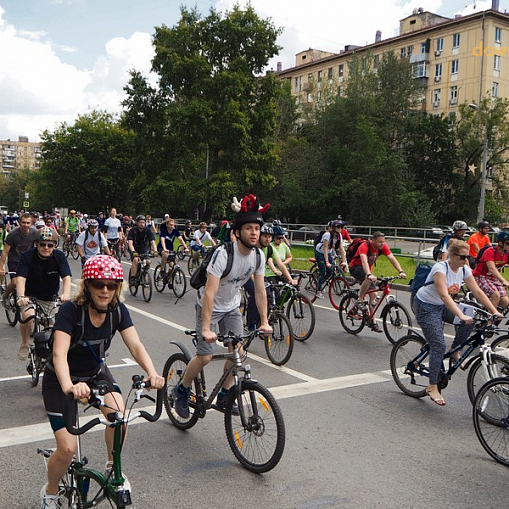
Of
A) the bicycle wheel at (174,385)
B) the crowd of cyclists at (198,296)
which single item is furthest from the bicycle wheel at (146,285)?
the bicycle wheel at (174,385)

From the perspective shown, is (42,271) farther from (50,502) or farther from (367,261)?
(367,261)

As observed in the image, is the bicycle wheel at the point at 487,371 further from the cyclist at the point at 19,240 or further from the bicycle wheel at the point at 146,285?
the bicycle wheel at the point at 146,285

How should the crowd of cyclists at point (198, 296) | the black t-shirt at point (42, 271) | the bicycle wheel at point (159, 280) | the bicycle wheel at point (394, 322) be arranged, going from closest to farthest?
1. the crowd of cyclists at point (198, 296)
2. the black t-shirt at point (42, 271)
3. the bicycle wheel at point (394, 322)
4. the bicycle wheel at point (159, 280)

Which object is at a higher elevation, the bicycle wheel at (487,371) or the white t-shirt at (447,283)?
the white t-shirt at (447,283)

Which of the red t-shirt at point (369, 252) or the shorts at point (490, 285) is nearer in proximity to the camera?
the shorts at point (490, 285)

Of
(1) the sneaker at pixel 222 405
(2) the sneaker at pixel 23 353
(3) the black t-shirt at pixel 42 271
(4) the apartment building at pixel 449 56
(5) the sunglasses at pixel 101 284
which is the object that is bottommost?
(2) the sneaker at pixel 23 353

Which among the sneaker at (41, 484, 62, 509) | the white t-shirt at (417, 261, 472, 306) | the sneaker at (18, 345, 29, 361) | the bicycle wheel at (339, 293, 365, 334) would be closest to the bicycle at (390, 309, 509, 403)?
the white t-shirt at (417, 261, 472, 306)

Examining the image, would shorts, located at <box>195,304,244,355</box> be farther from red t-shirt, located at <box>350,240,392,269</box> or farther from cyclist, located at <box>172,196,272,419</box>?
red t-shirt, located at <box>350,240,392,269</box>

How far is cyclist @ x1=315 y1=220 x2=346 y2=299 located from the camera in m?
12.4

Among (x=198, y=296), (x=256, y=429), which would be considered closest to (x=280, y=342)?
(x=198, y=296)

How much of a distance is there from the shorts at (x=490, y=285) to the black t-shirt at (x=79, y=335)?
7.02m

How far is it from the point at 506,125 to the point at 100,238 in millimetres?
44618

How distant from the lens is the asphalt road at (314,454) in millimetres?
3887

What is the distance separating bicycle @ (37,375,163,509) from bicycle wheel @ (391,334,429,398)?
3792mm
